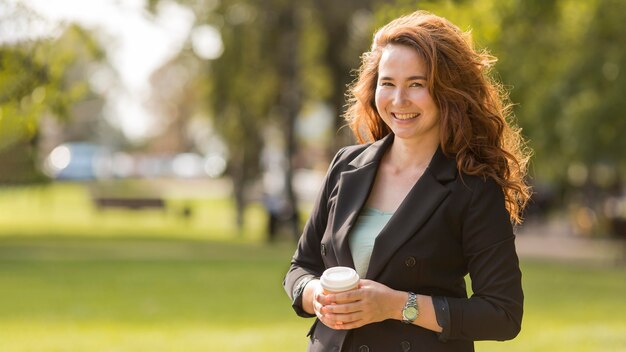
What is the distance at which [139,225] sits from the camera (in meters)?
39.3

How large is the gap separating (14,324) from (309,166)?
271ft

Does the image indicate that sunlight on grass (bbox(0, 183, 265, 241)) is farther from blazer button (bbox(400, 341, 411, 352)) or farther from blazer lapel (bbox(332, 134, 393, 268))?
blazer button (bbox(400, 341, 411, 352))

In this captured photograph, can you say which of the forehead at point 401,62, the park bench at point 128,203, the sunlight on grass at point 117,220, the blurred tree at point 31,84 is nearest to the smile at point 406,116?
the forehead at point 401,62

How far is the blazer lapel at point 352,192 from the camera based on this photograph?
3242 mm

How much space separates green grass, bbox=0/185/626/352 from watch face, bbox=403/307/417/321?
7.76 meters

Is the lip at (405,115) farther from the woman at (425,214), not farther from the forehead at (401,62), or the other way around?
the forehead at (401,62)

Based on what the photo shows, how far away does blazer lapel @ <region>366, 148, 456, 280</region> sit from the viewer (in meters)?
3.11

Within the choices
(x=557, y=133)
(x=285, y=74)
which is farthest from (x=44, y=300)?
(x=285, y=74)

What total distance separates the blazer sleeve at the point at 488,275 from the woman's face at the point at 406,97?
0.30m

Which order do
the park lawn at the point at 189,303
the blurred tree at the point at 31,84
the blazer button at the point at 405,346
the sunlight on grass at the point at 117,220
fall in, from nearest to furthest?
1. the blazer button at the point at 405,346
2. the park lawn at the point at 189,303
3. the blurred tree at the point at 31,84
4. the sunlight on grass at the point at 117,220

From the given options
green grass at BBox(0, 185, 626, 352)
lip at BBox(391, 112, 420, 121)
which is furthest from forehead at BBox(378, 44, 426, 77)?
green grass at BBox(0, 185, 626, 352)

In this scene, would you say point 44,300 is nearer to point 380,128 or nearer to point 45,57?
point 45,57

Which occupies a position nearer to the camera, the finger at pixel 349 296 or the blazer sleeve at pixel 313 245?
the finger at pixel 349 296

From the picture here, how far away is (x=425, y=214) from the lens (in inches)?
123
